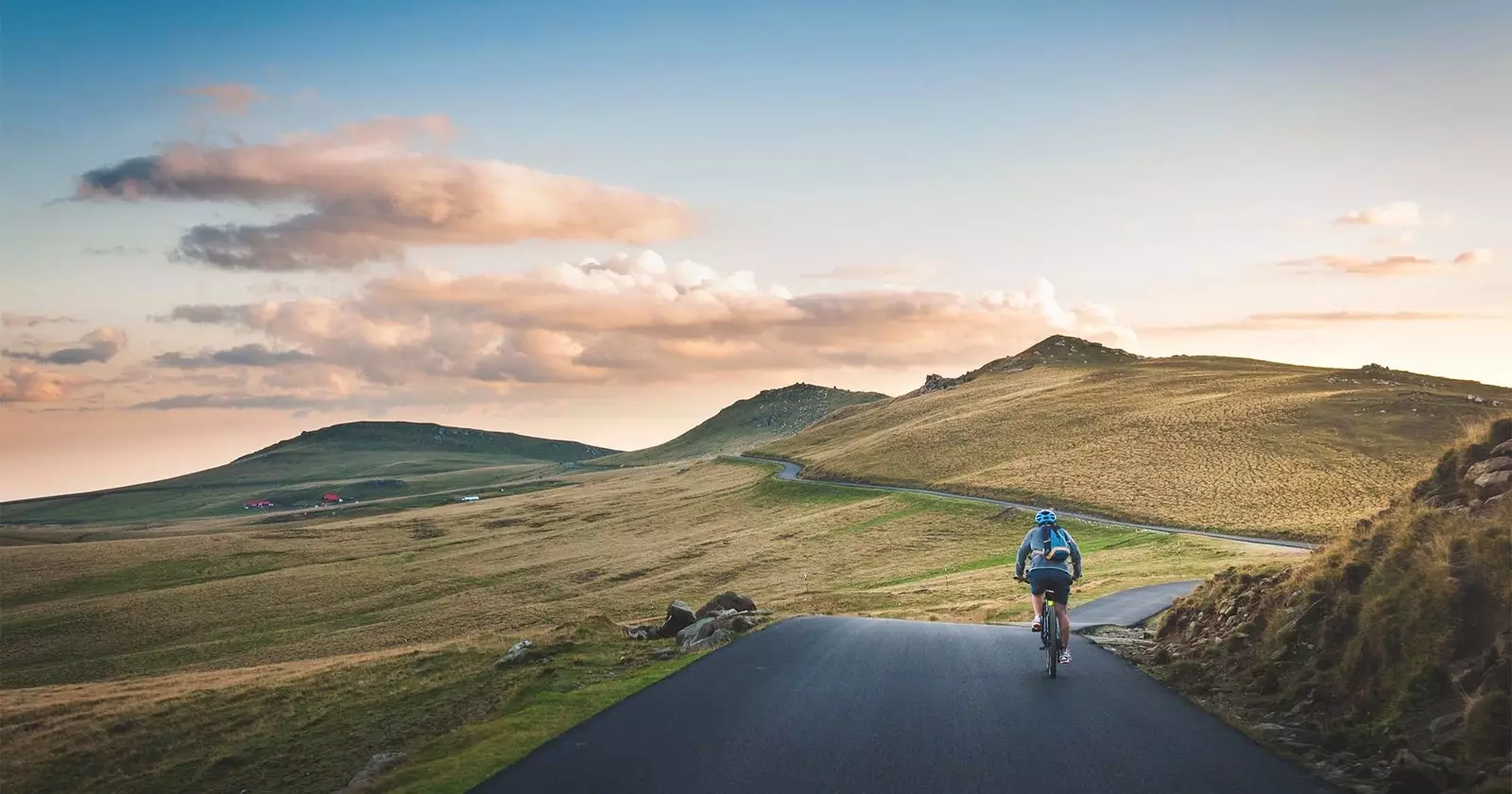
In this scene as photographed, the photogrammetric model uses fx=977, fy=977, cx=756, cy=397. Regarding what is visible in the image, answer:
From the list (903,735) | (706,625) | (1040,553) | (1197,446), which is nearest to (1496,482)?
(1040,553)

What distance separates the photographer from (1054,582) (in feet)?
60.6

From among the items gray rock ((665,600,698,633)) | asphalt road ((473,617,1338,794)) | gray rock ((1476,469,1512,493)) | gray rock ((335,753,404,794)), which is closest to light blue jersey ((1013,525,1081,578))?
asphalt road ((473,617,1338,794))

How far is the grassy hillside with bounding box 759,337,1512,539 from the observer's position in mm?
73312

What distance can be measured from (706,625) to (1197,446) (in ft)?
273

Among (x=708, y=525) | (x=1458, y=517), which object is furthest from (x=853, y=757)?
(x=708, y=525)

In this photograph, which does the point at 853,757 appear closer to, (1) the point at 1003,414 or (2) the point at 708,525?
(2) the point at 708,525

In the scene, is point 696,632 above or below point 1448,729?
below

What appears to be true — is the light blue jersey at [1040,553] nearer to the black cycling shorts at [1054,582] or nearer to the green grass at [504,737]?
the black cycling shorts at [1054,582]

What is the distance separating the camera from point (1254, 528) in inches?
2438

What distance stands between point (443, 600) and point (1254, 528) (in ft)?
193

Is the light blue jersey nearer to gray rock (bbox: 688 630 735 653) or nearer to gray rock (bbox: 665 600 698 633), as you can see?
gray rock (bbox: 688 630 735 653)

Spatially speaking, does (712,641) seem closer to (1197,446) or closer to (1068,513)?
(1068,513)

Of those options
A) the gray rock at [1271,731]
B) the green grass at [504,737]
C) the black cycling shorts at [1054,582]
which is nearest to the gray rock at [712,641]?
the green grass at [504,737]

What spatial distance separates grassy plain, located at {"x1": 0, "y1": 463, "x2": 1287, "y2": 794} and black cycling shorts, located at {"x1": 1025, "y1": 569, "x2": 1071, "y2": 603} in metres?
7.96
